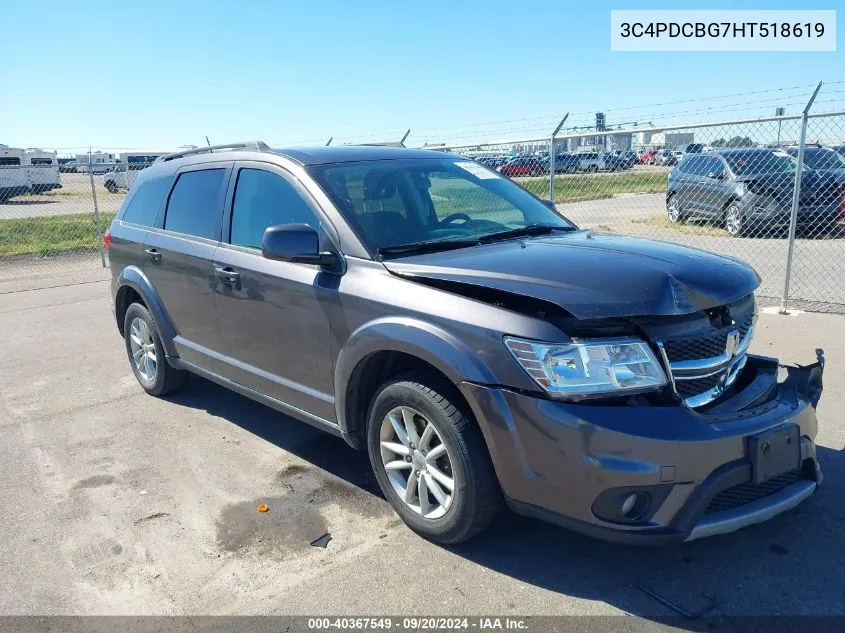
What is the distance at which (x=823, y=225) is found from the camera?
11.8m

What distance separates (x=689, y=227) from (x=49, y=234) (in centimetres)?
1503

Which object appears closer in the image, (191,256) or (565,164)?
(191,256)

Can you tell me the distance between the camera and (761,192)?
1139cm

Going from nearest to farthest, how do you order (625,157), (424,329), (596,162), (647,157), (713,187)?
(424,329) → (596,162) → (625,157) → (713,187) → (647,157)

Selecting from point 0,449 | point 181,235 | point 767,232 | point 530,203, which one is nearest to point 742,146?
point 767,232

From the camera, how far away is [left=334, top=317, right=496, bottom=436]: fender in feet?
9.67

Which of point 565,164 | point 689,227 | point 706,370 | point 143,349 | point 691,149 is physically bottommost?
point 143,349

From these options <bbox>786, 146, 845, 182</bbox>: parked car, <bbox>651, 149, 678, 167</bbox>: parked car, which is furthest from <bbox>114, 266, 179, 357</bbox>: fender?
<bbox>651, 149, 678, 167</bbox>: parked car

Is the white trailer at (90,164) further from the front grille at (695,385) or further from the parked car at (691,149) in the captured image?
the front grille at (695,385)

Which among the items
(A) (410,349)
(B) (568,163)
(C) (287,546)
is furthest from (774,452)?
(B) (568,163)

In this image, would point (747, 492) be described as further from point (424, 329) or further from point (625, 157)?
point (625, 157)

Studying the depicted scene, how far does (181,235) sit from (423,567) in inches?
115

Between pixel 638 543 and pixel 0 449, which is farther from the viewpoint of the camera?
pixel 0 449

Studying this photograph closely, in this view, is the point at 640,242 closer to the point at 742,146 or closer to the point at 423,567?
the point at 423,567
